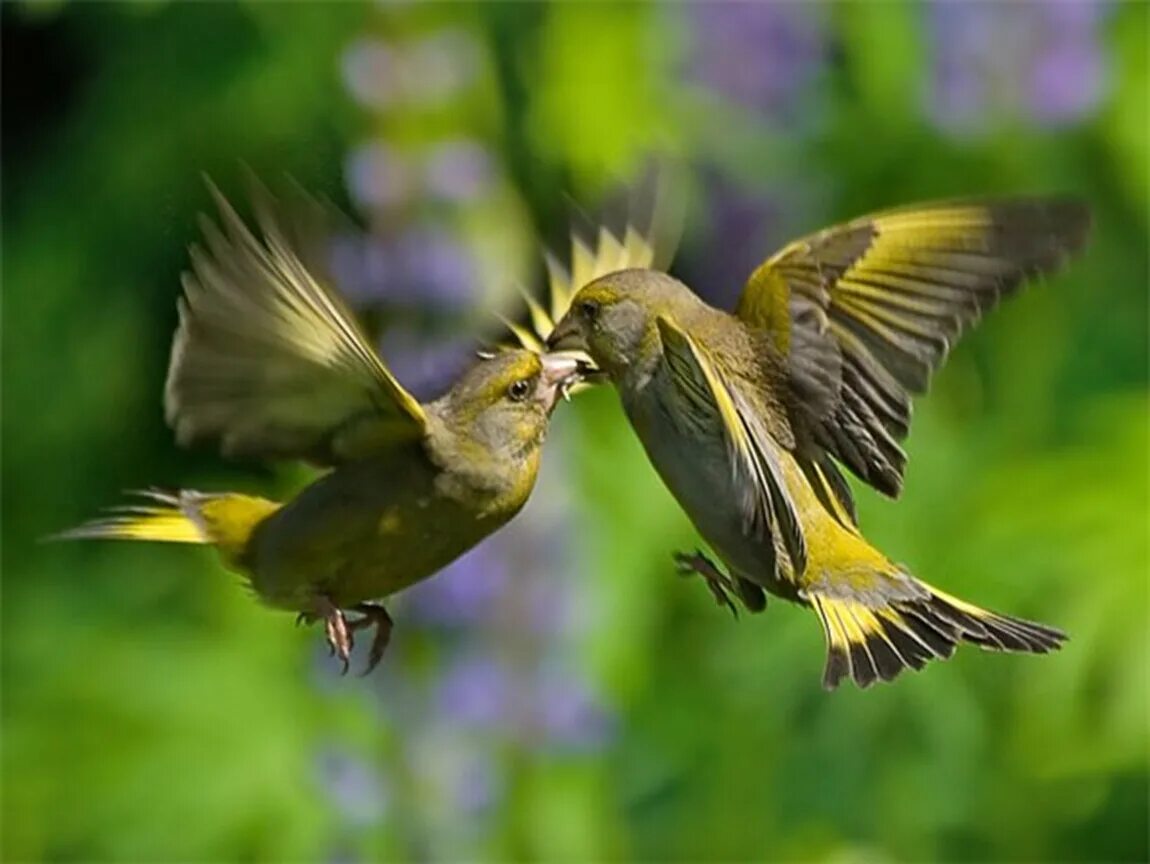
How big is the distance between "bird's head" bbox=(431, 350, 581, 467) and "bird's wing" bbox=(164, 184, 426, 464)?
0.03 metres

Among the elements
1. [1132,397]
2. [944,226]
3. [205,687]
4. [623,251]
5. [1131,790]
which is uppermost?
[944,226]

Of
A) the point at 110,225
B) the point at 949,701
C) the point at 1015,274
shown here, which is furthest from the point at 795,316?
the point at 110,225

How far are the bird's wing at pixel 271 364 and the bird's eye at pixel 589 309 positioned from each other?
0.37ft

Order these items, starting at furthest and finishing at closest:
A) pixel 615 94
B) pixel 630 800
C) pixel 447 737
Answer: pixel 615 94 < pixel 630 800 < pixel 447 737

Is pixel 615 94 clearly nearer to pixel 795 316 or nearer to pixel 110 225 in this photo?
pixel 110 225

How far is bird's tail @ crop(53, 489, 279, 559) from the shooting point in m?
1.72

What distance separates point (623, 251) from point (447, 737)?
1044 mm

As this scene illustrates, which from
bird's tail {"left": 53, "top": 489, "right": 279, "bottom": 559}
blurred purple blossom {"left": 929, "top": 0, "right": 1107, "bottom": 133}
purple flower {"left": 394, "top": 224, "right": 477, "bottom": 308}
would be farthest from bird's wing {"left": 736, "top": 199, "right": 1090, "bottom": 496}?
blurred purple blossom {"left": 929, "top": 0, "right": 1107, "bottom": 133}

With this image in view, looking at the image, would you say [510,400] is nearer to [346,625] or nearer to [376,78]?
[346,625]

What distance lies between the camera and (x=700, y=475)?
1.48m

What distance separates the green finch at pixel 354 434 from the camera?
1477 mm

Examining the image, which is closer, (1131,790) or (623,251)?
(623,251)

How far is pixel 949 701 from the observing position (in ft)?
10.6

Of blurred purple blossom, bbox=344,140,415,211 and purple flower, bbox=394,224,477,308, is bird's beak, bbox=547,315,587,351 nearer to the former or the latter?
blurred purple blossom, bbox=344,140,415,211
